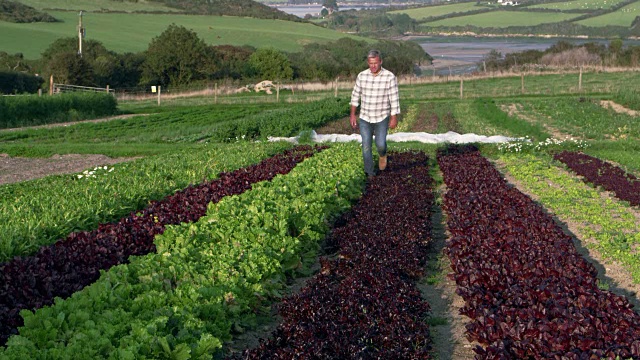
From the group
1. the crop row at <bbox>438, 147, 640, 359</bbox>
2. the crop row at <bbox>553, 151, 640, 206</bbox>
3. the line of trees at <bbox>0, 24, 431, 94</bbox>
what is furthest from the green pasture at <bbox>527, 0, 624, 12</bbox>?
the crop row at <bbox>438, 147, 640, 359</bbox>

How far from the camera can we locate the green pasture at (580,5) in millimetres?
168750

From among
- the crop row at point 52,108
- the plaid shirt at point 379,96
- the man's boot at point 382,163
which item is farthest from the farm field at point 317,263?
the crop row at point 52,108

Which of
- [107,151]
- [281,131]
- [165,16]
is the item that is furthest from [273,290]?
[165,16]

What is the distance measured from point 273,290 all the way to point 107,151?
1627 cm

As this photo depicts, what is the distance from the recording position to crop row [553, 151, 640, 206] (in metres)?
14.6

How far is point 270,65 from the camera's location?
81688mm

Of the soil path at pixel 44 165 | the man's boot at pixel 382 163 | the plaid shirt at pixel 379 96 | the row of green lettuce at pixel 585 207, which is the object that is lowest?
the soil path at pixel 44 165

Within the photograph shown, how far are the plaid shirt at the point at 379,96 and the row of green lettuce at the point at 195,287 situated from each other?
310cm

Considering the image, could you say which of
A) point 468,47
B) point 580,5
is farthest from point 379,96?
point 580,5

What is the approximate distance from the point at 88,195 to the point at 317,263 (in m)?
3.45

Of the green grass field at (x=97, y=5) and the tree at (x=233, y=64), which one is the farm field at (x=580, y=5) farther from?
the tree at (x=233, y=64)

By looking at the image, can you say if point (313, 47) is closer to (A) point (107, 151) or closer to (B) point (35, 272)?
(A) point (107, 151)

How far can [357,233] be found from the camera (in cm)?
1009

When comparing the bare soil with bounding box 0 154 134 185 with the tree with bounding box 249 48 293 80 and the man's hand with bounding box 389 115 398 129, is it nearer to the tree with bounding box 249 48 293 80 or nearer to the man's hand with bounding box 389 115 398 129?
the man's hand with bounding box 389 115 398 129
